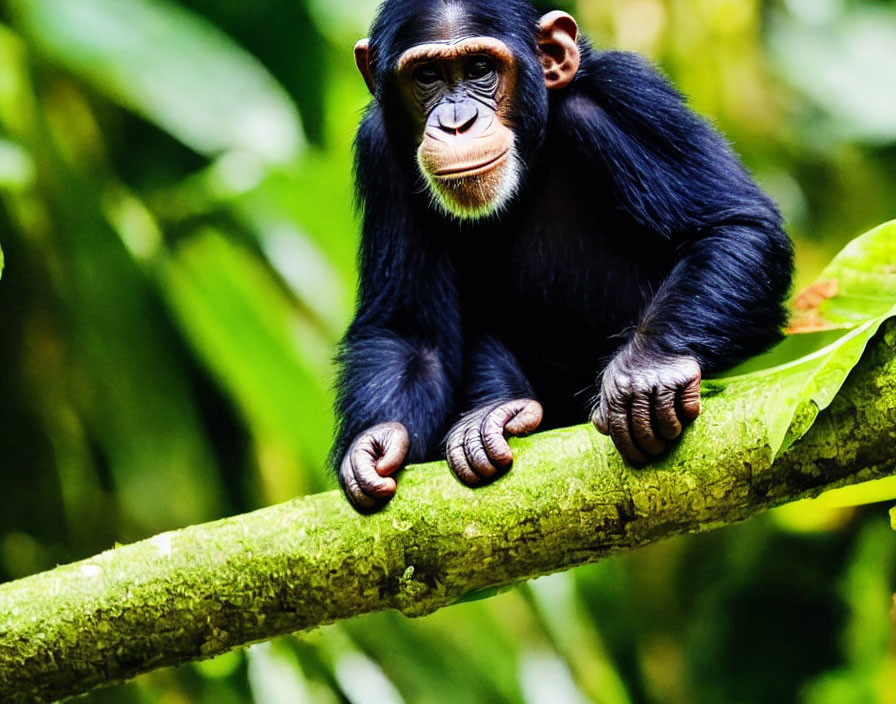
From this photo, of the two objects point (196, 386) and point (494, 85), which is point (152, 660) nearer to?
point (494, 85)

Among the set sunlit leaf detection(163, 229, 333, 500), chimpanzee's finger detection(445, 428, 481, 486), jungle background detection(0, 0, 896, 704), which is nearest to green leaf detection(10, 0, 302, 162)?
jungle background detection(0, 0, 896, 704)

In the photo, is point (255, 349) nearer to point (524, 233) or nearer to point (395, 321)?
point (395, 321)

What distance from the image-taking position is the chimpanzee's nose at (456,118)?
Answer: 2.70 meters

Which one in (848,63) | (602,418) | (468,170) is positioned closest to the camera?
(602,418)

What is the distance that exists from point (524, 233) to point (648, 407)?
42.1 inches

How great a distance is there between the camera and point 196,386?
5.12 metres

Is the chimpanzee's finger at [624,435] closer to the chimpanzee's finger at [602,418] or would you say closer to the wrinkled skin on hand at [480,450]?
the chimpanzee's finger at [602,418]

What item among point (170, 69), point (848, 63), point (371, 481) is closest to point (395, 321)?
point (371, 481)

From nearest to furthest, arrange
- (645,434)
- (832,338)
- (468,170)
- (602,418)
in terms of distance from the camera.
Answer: (645,434) → (602,418) → (832,338) → (468,170)

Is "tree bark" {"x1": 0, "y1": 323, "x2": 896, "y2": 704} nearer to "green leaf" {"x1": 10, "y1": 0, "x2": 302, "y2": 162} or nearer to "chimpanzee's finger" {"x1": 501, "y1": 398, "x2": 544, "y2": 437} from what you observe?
"chimpanzee's finger" {"x1": 501, "y1": 398, "x2": 544, "y2": 437}

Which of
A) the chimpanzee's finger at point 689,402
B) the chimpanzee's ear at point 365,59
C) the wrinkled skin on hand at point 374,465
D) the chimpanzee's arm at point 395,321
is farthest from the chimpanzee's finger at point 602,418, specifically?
the chimpanzee's ear at point 365,59

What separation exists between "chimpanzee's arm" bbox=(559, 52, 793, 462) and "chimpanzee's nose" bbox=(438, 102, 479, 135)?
290mm

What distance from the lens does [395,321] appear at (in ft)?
10.0

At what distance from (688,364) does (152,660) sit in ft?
3.70
